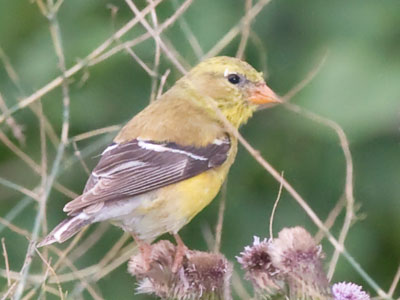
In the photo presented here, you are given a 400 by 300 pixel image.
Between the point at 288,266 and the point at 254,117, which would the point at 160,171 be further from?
the point at 254,117

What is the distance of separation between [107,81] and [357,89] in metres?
1.09

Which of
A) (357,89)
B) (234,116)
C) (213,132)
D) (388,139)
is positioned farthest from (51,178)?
(388,139)

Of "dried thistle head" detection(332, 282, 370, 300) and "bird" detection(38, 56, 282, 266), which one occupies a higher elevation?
"bird" detection(38, 56, 282, 266)

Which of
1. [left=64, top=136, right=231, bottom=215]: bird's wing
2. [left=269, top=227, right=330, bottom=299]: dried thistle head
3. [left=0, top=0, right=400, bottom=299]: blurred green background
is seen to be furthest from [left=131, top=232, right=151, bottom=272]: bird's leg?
[left=0, top=0, right=400, bottom=299]: blurred green background

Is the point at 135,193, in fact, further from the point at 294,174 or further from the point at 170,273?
the point at 294,174

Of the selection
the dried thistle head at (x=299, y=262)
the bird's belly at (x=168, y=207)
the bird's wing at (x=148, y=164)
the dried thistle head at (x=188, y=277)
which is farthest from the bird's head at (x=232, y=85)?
the dried thistle head at (x=299, y=262)

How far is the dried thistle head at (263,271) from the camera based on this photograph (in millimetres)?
3326

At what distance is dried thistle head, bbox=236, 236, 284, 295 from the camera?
3.33 metres

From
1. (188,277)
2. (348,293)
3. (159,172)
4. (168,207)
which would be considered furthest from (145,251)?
(348,293)

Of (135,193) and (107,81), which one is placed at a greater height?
(107,81)

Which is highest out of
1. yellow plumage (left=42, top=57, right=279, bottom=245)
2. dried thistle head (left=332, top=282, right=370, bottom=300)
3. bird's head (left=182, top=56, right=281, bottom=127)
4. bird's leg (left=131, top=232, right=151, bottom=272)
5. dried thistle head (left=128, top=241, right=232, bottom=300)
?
bird's head (left=182, top=56, right=281, bottom=127)

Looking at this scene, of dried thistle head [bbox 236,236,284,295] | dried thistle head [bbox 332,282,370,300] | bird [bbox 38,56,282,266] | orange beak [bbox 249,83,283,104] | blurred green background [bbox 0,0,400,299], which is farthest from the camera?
blurred green background [bbox 0,0,400,299]

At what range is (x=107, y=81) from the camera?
5.29 meters

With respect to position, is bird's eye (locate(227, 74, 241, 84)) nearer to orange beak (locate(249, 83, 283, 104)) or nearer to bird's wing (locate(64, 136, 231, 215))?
orange beak (locate(249, 83, 283, 104))
